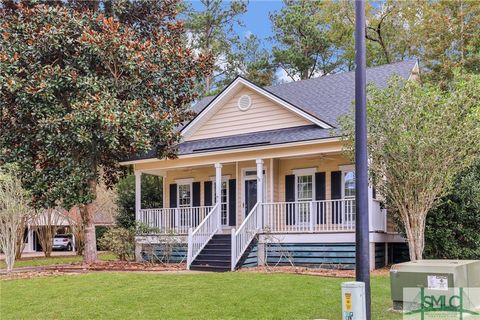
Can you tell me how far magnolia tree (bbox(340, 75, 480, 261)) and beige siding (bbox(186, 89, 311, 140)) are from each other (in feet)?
23.2

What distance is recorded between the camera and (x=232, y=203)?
758 inches

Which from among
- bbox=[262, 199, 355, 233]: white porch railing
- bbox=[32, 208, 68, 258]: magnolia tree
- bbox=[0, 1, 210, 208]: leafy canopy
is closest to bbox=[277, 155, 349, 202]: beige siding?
bbox=[262, 199, 355, 233]: white porch railing

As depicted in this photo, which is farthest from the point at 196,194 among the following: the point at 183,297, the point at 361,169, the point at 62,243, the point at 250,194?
the point at 62,243

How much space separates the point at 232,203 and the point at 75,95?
6.77 metres

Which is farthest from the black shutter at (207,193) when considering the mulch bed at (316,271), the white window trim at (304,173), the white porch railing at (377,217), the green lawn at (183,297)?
the green lawn at (183,297)

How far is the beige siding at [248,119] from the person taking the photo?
59.2 ft

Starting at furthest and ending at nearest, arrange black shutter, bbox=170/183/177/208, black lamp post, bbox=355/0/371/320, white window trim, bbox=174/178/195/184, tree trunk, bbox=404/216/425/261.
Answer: black shutter, bbox=170/183/177/208 → white window trim, bbox=174/178/195/184 → tree trunk, bbox=404/216/425/261 → black lamp post, bbox=355/0/371/320

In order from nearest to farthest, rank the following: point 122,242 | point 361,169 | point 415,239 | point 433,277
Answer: point 361,169, point 433,277, point 415,239, point 122,242

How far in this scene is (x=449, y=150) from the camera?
9.77 m

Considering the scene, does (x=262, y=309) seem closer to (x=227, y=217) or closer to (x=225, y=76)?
(x=227, y=217)

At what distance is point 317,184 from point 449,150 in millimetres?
8014

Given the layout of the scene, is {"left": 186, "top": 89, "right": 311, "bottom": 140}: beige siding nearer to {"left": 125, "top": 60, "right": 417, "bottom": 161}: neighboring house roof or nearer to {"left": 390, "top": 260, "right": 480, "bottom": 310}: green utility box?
{"left": 125, "top": 60, "right": 417, "bottom": 161}: neighboring house roof

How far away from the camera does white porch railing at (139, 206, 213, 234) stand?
60.5 ft

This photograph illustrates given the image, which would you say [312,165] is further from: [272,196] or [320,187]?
[272,196]
